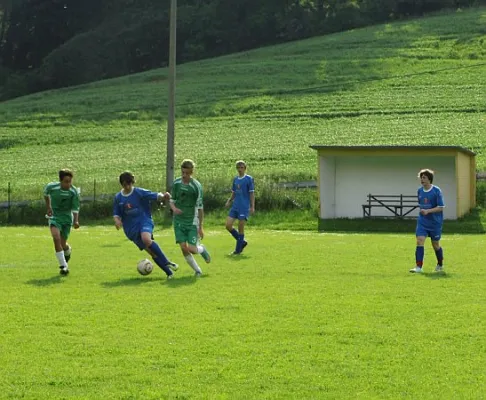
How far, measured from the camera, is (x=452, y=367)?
9500 mm

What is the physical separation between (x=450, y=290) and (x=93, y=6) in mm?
90242

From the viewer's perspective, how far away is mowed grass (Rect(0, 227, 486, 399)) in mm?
8922

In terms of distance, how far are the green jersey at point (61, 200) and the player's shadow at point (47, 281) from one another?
4.17 feet

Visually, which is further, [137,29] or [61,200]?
[137,29]

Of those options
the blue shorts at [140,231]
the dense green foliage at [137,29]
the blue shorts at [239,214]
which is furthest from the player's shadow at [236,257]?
→ the dense green foliage at [137,29]

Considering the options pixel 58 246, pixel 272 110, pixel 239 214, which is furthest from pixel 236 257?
pixel 272 110

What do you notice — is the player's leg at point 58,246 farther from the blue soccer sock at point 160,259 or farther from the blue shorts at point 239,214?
the blue shorts at point 239,214

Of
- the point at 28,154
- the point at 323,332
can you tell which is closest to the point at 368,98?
the point at 28,154

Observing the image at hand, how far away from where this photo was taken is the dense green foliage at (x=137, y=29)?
94.9 m

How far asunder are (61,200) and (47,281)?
1965 mm

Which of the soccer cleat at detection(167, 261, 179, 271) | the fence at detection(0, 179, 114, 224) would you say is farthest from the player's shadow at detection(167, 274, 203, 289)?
the fence at detection(0, 179, 114, 224)

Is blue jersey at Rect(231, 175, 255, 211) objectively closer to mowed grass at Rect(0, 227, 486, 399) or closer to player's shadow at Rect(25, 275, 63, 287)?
mowed grass at Rect(0, 227, 486, 399)

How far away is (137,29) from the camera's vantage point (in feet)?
311

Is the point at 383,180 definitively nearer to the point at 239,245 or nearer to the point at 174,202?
the point at 239,245
